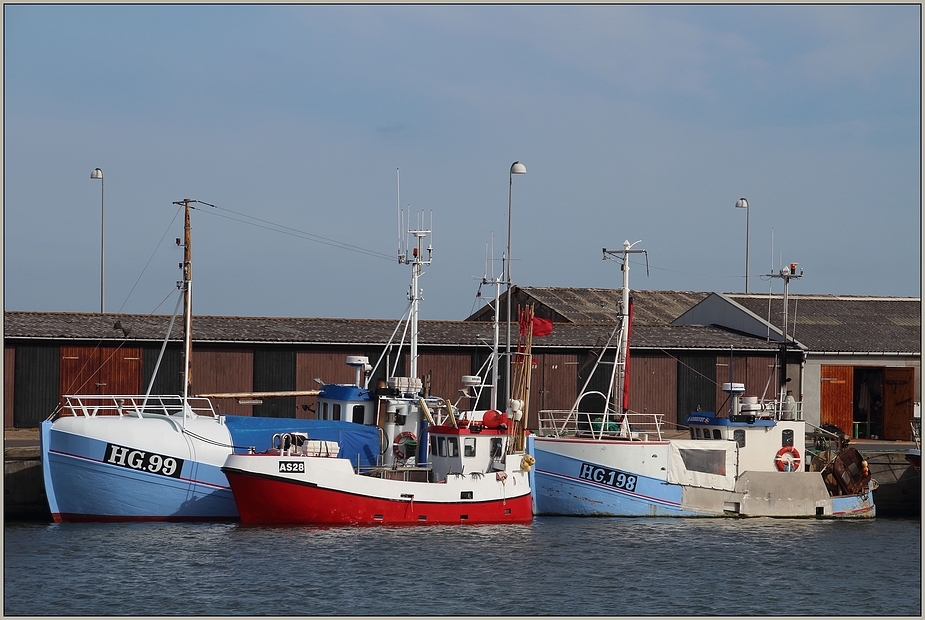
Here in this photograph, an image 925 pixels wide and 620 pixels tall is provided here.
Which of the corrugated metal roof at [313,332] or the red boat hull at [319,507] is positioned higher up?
the corrugated metal roof at [313,332]

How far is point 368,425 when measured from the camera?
31.7 metres

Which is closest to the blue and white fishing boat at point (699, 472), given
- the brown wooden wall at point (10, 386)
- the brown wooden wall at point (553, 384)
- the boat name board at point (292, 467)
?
the boat name board at point (292, 467)

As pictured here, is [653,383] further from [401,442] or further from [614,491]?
[401,442]

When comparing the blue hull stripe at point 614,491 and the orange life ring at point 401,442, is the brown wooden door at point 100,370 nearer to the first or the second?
the orange life ring at point 401,442

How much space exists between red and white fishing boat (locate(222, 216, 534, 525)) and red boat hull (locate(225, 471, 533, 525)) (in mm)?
24

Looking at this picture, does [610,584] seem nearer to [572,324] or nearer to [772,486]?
[772,486]

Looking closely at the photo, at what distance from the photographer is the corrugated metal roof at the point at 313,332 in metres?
38.4

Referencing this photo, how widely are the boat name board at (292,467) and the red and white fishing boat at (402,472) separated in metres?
0.02

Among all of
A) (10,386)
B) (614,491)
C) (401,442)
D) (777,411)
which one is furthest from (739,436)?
(10,386)

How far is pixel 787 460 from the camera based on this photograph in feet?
108

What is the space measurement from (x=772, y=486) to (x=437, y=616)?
51.1 feet

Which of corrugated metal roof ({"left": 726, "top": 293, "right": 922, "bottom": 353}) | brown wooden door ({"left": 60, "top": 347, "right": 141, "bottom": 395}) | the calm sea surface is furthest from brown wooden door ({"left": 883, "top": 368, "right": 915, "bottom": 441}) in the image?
brown wooden door ({"left": 60, "top": 347, "right": 141, "bottom": 395})

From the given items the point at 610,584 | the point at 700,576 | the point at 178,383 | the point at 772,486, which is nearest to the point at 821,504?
the point at 772,486

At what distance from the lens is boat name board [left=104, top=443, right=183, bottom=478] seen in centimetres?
2808
